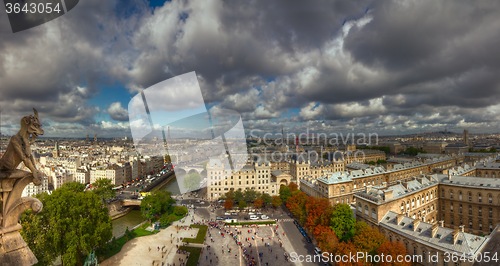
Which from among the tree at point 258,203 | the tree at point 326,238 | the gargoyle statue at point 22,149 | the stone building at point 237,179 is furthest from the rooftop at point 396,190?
the gargoyle statue at point 22,149

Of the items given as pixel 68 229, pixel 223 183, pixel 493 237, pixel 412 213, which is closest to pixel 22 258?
pixel 68 229

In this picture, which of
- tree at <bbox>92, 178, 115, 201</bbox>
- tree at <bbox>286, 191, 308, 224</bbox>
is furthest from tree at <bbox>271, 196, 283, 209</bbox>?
tree at <bbox>92, 178, 115, 201</bbox>

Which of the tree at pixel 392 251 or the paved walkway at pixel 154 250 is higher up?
the tree at pixel 392 251

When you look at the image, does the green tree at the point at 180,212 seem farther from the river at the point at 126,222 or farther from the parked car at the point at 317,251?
the parked car at the point at 317,251

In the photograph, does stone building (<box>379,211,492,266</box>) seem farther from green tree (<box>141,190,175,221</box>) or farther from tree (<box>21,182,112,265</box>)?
green tree (<box>141,190,175,221</box>)

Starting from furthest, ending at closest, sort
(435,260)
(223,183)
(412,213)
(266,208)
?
(223,183)
(266,208)
(412,213)
(435,260)

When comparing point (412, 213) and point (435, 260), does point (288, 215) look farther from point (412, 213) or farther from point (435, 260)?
point (435, 260)
